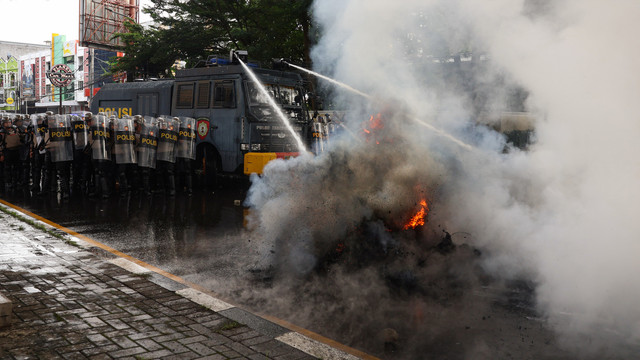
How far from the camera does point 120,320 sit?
4.36m

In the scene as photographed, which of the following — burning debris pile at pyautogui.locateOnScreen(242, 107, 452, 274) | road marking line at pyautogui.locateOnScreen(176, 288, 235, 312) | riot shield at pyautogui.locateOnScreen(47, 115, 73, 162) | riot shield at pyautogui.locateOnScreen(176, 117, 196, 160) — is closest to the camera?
road marking line at pyautogui.locateOnScreen(176, 288, 235, 312)

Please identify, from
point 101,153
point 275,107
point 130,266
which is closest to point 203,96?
point 275,107

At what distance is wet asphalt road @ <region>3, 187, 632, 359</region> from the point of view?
411 centimetres

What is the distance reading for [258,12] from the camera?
21359 mm

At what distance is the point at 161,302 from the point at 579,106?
4.59 meters

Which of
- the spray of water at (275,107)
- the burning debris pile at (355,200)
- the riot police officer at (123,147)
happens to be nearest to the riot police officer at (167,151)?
the riot police officer at (123,147)

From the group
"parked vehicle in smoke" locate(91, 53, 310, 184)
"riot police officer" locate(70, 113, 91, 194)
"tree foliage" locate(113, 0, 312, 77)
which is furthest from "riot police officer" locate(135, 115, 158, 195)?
"tree foliage" locate(113, 0, 312, 77)

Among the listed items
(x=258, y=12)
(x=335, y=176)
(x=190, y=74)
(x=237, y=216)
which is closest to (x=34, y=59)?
(x=258, y=12)

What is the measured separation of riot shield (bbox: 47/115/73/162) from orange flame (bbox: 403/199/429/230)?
8.47 meters

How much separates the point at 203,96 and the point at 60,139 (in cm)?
361

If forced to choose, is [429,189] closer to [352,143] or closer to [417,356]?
[352,143]

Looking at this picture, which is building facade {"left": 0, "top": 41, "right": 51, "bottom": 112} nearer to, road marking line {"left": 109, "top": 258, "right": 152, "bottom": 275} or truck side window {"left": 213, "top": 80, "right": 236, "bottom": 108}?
truck side window {"left": 213, "top": 80, "right": 236, "bottom": 108}

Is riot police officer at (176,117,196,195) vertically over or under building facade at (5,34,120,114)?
under

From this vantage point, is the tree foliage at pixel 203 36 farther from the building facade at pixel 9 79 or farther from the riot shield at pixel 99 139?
the building facade at pixel 9 79
